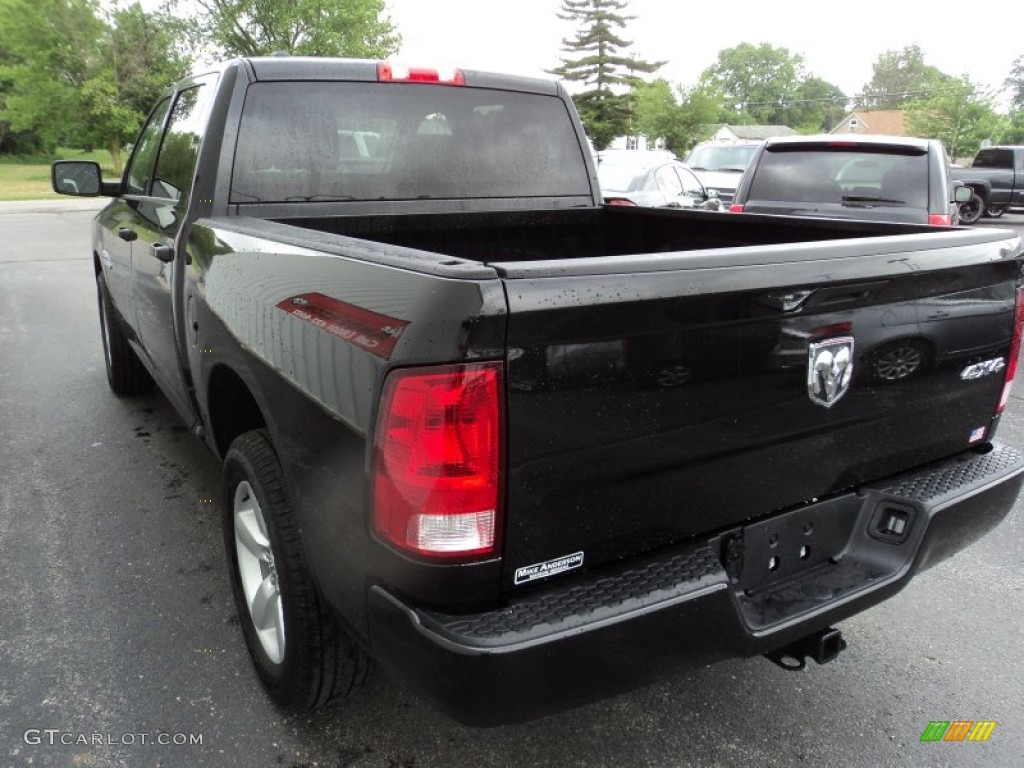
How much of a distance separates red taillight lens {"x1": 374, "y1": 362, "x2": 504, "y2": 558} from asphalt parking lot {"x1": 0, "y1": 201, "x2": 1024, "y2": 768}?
0.50 meters

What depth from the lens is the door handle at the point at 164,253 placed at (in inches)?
122

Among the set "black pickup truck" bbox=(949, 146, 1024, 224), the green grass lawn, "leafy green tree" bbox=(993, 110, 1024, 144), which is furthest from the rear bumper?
"leafy green tree" bbox=(993, 110, 1024, 144)

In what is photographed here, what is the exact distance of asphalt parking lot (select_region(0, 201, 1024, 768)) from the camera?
2287 mm

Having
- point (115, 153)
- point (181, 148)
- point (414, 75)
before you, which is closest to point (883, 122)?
point (115, 153)

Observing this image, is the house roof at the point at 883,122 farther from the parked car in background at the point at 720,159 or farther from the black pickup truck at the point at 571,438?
the black pickup truck at the point at 571,438

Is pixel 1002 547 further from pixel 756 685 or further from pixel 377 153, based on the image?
pixel 377 153

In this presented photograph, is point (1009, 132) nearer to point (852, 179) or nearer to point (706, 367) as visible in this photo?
point (852, 179)

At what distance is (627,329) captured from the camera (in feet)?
5.35

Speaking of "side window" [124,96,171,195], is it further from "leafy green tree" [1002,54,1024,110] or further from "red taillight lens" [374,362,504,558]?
"leafy green tree" [1002,54,1024,110]

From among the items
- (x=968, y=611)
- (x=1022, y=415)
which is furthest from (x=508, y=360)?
(x=1022, y=415)

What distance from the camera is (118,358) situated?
207 inches

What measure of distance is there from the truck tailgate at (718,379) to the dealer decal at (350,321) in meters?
0.26

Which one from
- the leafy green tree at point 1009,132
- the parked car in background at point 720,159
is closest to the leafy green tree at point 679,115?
the leafy green tree at point 1009,132

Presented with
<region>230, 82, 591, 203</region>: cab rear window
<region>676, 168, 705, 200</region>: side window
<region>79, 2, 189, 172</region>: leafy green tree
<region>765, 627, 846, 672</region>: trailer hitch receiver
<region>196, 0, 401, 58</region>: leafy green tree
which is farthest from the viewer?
<region>79, 2, 189, 172</region>: leafy green tree
